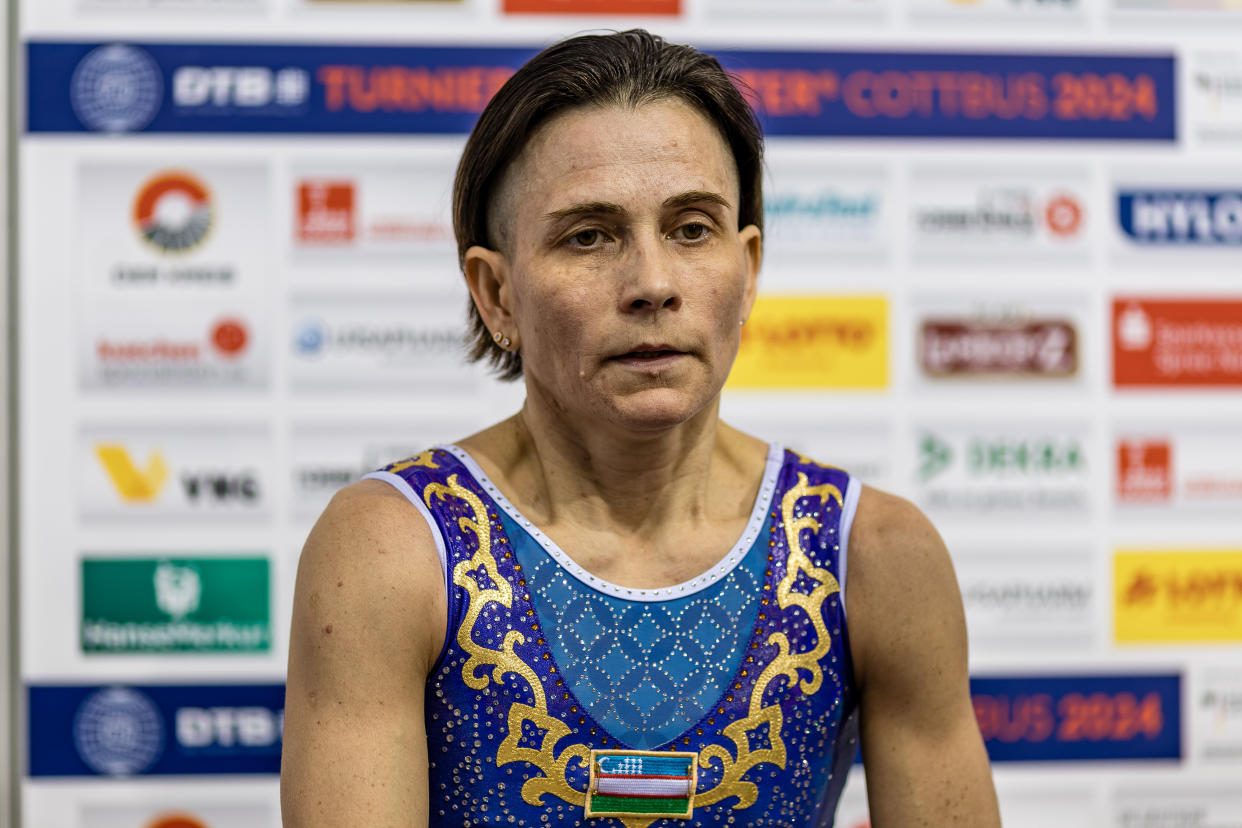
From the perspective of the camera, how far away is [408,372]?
2537mm

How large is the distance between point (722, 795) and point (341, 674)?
0.43 metres

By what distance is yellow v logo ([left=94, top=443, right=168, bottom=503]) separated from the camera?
248cm

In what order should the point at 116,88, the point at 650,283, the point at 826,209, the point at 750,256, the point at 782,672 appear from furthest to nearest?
the point at 826,209, the point at 116,88, the point at 750,256, the point at 782,672, the point at 650,283

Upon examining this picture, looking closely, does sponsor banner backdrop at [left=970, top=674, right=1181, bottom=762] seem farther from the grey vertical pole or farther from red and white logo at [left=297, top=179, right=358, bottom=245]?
the grey vertical pole

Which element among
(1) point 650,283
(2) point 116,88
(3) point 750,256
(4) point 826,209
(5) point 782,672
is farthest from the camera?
(4) point 826,209

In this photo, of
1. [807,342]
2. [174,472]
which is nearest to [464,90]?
[807,342]

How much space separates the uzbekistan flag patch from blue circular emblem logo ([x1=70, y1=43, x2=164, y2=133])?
186 centimetres

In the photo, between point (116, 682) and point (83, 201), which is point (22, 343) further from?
point (116, 682)

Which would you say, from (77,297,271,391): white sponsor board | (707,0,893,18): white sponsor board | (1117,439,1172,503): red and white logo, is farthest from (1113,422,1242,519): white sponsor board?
(77,297,271,391): white sponsor board

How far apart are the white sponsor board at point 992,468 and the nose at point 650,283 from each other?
59.6 inches

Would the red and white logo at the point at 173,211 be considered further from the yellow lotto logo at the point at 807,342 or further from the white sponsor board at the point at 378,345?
the yellow lotto logo at the point at 807,342

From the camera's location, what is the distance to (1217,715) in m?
2.64

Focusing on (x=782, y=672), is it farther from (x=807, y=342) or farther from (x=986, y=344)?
(x=986, y=344)

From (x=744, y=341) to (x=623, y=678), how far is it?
1391 mm
